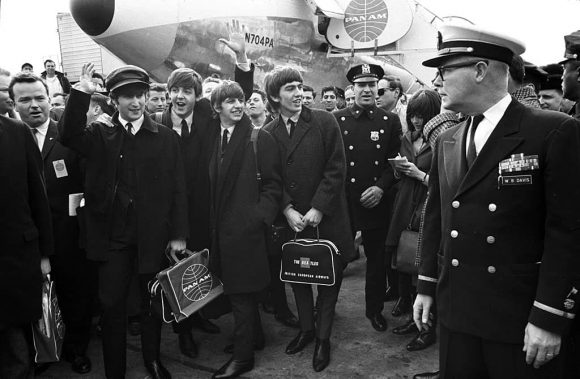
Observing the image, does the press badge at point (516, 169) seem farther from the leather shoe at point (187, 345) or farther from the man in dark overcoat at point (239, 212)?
the leather shoe at point (187, 345)

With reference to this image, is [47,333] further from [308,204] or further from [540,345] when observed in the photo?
[540,345]

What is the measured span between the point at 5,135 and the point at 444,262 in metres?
2.28

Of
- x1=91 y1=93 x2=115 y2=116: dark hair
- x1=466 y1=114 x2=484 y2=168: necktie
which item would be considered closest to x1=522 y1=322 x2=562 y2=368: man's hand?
x1=466 y1=114 x2=484 y2=168: necktie

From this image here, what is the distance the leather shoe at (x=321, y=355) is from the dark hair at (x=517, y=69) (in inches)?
81.8

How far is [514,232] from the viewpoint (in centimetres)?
162

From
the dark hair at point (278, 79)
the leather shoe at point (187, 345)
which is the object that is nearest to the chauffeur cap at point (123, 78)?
the dark hair at point (278, 79)

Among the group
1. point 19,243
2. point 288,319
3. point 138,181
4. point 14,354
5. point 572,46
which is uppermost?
point 572,46

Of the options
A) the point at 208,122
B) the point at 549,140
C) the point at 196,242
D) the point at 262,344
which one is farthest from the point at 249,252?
the point at 549,140

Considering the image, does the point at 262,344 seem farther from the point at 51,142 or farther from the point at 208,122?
the point at 51,142

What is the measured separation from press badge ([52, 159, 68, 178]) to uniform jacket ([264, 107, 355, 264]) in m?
1.54

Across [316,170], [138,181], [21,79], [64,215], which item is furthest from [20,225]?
[316,170]

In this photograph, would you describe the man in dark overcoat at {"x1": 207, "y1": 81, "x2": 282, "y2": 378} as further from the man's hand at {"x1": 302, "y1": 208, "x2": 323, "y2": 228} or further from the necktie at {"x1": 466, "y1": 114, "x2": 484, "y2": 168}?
the necktie at {"x1": 466, "y1": 114, "x2": 484, "y2": 168}

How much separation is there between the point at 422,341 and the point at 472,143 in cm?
217

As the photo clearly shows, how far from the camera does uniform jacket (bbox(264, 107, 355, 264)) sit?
334 cm
